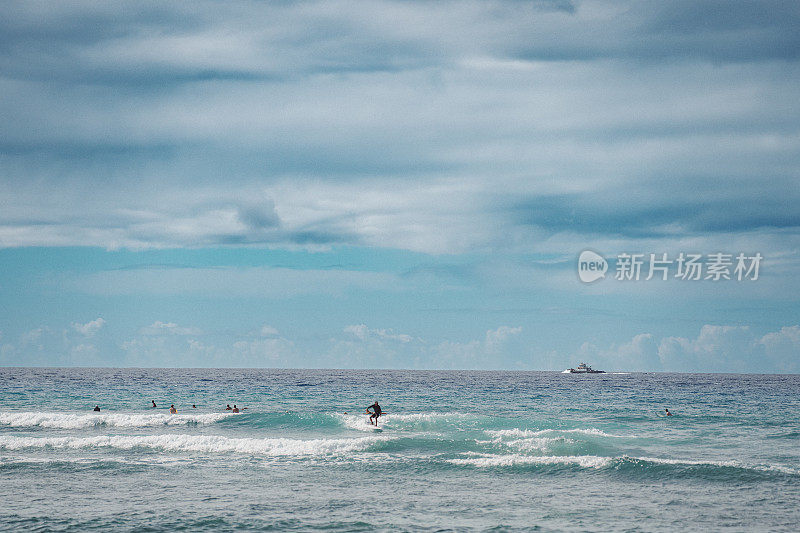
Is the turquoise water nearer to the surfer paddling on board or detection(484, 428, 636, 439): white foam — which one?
detection(484, 428, 636, 439): white foam

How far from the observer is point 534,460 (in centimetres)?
3225

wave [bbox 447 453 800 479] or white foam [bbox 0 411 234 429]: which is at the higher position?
wave [bbox 447 453 800 479]

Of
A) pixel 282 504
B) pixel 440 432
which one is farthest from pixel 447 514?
pixel 440 432

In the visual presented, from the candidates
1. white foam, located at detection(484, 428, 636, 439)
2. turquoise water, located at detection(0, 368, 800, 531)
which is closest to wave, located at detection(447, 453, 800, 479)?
turquoise water, located at detection(0, 368, 800, 531)

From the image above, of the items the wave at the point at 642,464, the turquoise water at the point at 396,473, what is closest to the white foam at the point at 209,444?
the turquoise water at the point at 396,473

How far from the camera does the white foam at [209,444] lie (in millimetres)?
36062

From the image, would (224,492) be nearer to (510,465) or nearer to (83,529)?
(83,529)

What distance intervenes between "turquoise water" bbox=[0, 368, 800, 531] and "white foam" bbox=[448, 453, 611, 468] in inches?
4.4

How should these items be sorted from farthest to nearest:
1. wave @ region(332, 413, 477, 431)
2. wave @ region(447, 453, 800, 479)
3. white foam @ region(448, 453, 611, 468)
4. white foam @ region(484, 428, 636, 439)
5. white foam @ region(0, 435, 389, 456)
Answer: wave @ region(332, 413, 477, 431) < white foam @ region(484, 428, 636, 439) < white foam @ region(0, 435, 389, 456) < white foam @ region(448, 453, 611, 468) < wave @ region(447, 453, 800, 479)

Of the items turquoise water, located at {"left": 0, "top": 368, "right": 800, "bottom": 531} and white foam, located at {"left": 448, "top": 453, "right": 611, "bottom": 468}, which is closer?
turquoise water, located at {"left": 0, "top": 368, "right": 800, "bottom": 531}

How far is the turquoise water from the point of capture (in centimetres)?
2205

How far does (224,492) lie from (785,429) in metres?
39.9

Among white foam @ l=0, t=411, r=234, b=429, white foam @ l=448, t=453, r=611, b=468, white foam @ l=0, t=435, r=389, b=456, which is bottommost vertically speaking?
white foam @ l=0, t=411, r=234, b=429

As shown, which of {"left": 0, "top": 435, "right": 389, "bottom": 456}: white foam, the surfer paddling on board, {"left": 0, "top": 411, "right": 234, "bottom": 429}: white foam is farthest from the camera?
{"left": 0, "top": 411, "right": 234, "bottom": 429}: white foam
